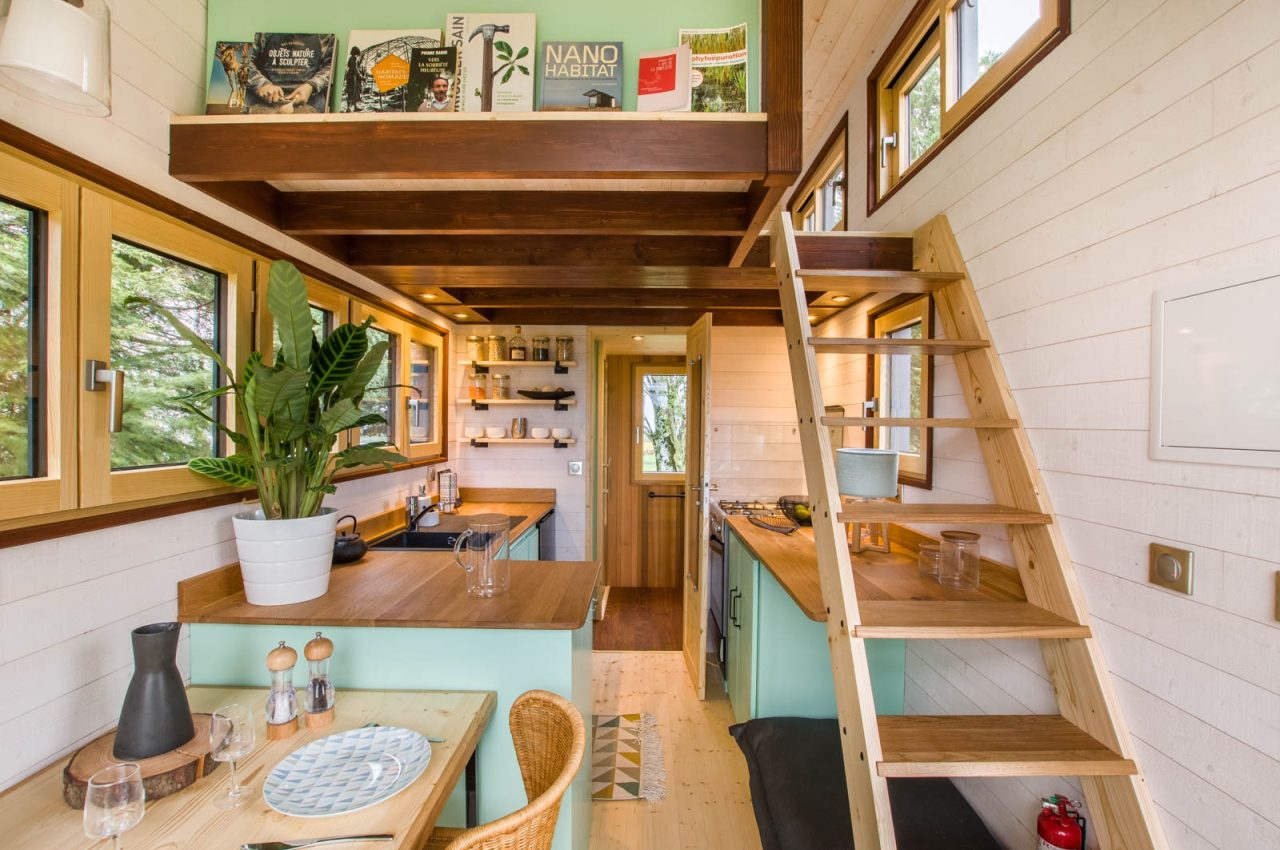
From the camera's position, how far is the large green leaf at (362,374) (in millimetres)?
1683

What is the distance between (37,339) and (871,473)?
2.27m

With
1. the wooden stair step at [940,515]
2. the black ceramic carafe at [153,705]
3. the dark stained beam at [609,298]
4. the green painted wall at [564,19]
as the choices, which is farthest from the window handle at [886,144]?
the black ceramic carafe at [153,705]

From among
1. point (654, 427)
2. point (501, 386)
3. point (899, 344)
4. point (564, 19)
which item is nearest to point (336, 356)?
point (564, 19)

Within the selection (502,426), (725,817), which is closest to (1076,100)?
(725,817)

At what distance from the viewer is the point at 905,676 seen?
2.24m

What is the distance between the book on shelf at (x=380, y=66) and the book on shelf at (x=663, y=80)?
0.61m

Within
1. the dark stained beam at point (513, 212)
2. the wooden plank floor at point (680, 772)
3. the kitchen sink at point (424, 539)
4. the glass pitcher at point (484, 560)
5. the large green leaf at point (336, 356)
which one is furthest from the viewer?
the kitchen sink at point (424, 539)

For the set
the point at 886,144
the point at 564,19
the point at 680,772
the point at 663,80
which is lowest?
the point at 680,772

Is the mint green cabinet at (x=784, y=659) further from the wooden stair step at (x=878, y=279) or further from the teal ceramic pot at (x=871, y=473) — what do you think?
the wooden stair step at (x=878, y=279)

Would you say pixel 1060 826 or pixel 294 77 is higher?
pixel 294 77

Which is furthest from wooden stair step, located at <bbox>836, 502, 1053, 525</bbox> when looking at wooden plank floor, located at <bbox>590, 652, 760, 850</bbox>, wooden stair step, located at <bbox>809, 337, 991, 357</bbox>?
wooden plank floor, located at <bbox>590, 652, 760, 850</bbox>

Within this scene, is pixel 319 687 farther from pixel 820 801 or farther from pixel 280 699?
pixel 820 801

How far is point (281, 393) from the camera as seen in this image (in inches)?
59.1

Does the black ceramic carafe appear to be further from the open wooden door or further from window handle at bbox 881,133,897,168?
window handle at bbox 881,133,897,168
